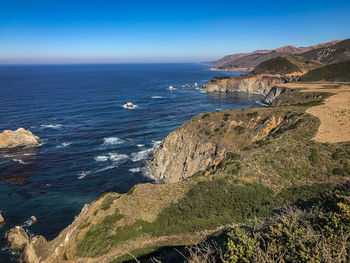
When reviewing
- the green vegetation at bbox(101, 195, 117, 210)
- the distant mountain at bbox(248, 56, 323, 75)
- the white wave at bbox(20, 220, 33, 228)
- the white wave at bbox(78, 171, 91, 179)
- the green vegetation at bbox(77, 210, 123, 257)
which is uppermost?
the distant mountain at bbox(248, 56, 323, 75)

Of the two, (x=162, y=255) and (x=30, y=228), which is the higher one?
(x=162, y=255)

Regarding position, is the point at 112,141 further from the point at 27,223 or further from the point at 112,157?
the point at 27,223

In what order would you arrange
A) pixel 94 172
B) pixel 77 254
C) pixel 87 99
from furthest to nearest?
pixel 87 99 < pixel 94 172 < pixel 77 254

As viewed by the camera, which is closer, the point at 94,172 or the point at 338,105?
the point at 338,105

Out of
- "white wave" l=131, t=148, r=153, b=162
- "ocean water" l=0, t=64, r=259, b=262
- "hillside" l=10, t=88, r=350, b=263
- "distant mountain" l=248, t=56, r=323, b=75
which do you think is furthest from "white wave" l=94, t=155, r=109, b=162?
"distant mountain" l=248, t=56, r=323, b=75

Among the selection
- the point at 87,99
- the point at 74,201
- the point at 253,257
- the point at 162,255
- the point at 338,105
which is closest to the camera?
the point at 253,257

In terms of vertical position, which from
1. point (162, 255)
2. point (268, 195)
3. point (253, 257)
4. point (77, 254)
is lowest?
point (77, 254)

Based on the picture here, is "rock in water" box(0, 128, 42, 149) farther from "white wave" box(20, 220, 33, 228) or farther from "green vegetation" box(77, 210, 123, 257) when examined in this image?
"green vegetation" box(77, 210, 123, 257)

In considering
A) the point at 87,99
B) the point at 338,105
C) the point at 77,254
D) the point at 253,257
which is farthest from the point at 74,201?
the point at 87,99

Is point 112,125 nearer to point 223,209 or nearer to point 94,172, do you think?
point 94,172
